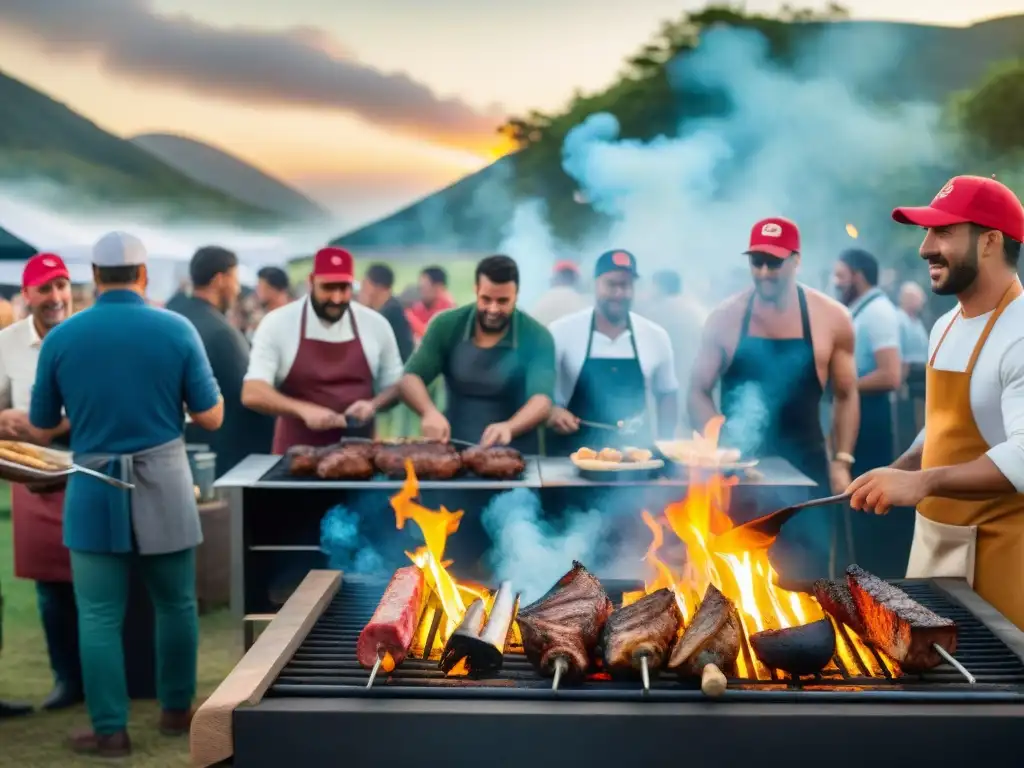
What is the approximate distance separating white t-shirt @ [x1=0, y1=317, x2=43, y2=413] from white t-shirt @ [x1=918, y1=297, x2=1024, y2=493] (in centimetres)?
390

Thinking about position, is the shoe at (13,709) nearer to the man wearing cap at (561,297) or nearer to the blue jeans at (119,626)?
the blue jeans at (119,626)

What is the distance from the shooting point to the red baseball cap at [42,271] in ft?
16.0

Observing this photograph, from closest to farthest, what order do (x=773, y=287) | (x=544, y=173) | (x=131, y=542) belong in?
(x=131, y=542) < (x=773, y=287) < (x=544, y=173)

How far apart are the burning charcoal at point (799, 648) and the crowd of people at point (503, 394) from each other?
21.4 inches

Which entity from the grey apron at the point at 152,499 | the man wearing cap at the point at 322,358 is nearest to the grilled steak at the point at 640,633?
the grey apron at the point at 152,499

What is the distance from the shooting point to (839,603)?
274cm

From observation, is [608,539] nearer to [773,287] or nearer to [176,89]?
[773,287]

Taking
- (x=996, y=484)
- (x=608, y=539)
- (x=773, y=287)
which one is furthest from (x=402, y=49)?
(x=996, y=484)

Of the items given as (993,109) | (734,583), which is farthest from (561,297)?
(993,109)

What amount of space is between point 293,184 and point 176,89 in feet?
6.39

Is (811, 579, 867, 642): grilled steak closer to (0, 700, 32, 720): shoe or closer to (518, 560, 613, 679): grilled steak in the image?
(518, 560, 613, 679): grilled steak

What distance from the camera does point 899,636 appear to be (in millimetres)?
2381

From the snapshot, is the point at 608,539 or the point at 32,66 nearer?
the point at 608,539

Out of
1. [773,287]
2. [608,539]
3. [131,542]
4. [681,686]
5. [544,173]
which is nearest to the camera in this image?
[681,686]
